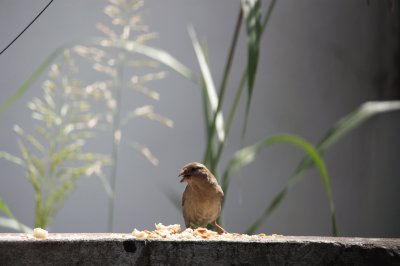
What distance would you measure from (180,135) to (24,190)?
2.75 feet

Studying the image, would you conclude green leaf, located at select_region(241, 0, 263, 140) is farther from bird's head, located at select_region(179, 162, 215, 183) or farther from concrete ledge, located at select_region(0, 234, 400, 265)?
concrete ledge, located at select_region(0, 234, 400, 265)

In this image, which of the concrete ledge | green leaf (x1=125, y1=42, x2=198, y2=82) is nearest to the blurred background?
green leaf (x1=125, y1=42, x2=198, y2=82)

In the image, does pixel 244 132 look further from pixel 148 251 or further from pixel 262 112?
pixel 262 112

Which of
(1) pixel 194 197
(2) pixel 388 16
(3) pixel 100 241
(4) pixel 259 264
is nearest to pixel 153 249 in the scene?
(3) pixel 100 241

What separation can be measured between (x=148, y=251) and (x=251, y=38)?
873mm

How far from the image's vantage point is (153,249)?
161 centimetres

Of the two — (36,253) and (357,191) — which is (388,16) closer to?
(357,191)

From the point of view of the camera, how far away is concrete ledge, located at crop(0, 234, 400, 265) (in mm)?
1594

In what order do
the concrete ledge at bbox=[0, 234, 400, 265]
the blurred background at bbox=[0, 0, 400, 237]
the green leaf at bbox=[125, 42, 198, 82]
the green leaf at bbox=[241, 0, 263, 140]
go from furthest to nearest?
the blurred background at bbox=[0, 0, 400, 237] → the green leaf at bbox=[125, 42, 198, 82] → the green leaf at bbox=[241, 0, 263, 140] → the concrete ledge at bbox=[0, 234, 400, 265]

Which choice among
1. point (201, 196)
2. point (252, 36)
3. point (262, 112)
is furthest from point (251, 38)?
point (262, 112)

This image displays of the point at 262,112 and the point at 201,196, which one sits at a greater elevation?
the point at 262,112

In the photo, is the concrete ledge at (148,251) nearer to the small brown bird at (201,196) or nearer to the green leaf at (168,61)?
the small brown bird at (201,196)

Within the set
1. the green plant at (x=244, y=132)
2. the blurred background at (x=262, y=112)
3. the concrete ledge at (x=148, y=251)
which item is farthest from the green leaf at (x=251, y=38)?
the blurred background at (x=262, y=112)

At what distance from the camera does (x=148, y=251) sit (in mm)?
1613
